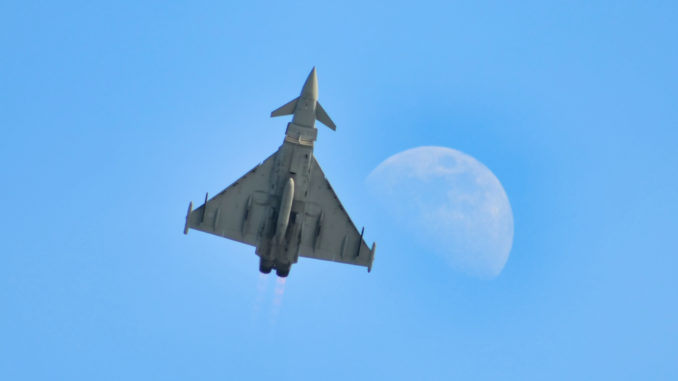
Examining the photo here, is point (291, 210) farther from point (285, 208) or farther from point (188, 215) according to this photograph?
point (188, 215)

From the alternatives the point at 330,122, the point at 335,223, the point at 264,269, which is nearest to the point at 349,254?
the point at 335,223

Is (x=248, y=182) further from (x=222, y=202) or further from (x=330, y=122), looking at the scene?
(x=330, y=122)

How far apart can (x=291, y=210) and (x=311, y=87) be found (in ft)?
28.7

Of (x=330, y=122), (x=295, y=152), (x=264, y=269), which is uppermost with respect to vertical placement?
(x=330, y=122)

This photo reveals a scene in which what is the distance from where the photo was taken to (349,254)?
183 feet

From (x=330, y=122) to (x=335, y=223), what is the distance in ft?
25.9

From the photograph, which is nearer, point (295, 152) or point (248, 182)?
point (295, 152)

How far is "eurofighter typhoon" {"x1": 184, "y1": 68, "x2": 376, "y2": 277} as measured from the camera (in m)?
50.2

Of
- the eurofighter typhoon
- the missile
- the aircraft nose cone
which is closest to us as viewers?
the missile

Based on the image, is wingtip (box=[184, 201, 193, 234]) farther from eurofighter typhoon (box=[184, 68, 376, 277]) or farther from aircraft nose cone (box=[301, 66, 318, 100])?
aircraft nose cone (box=[301, 66, 318, 100])

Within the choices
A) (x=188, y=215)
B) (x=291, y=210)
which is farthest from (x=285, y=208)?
(x=188, y=215)

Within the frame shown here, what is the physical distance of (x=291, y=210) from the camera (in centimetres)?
5212

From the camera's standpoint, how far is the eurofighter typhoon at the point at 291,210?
1978 inches

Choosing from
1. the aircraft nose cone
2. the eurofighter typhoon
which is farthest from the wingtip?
the aircraft nose cone
